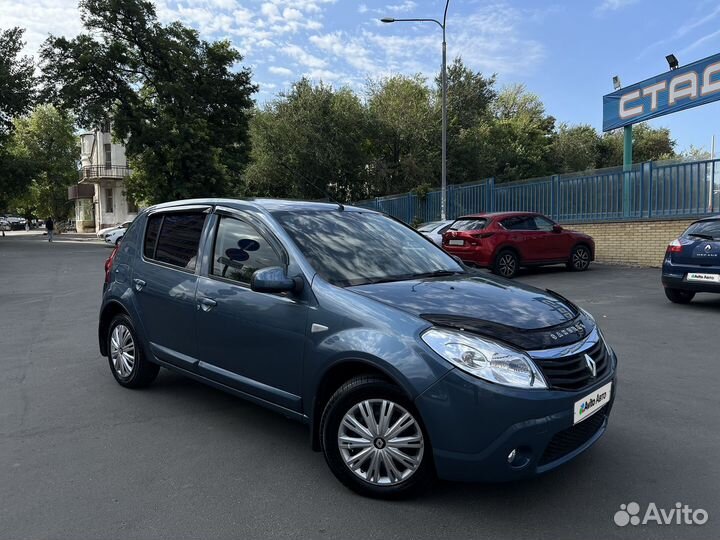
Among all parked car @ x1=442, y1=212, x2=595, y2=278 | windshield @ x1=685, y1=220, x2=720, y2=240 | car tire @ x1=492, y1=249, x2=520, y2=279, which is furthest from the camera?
car tire @ x1=492, y1=249, x2=520, y2=279

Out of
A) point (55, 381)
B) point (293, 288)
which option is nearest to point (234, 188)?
point (55, 381)

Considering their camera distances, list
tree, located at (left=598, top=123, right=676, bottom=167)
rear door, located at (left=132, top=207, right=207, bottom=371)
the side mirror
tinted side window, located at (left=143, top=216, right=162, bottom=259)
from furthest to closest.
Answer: tree, located at (left=598, top=123, right=676, bottom=167)
tinted side window, located at (left=143, top=216, right=162, bottom=259)
rear door, located at (left=132, top=207, right=207, bottom=371)
the side mirror

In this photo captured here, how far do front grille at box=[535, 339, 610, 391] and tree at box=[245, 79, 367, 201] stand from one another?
29464mm

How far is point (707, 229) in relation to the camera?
8875mm

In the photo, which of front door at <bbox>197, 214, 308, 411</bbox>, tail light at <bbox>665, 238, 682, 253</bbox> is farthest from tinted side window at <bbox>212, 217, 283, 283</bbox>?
tail light at <bbox>665, 238, 682, 253</bbox>

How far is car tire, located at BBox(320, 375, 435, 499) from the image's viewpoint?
295 centimetres

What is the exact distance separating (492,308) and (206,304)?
2.00 m

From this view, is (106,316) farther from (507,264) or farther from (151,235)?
(507,264)

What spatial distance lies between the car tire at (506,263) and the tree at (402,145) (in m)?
19.8

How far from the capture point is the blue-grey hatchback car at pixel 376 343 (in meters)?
2.78

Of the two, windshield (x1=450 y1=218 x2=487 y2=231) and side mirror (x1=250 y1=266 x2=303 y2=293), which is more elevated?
windshield (x1=450 y1=218 x2=487 y2=231)

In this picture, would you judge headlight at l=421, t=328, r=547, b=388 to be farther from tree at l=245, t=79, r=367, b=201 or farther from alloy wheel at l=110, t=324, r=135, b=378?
tree at l=245, t=79, r=367, b=201

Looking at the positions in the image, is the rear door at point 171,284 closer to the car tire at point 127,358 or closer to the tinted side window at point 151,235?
the tinted side window at point 151,235

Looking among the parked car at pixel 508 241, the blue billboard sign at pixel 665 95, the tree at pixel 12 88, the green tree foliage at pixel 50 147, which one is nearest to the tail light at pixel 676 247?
the parked car at pixel 508 241
